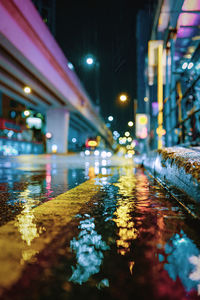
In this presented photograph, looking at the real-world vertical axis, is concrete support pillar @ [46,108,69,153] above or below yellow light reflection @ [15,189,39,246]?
above

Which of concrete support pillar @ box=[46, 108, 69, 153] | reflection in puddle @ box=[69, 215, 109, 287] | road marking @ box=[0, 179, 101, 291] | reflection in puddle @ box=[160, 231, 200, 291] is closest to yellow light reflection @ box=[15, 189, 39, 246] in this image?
road marking @ box=[0, 179, 101, 291]

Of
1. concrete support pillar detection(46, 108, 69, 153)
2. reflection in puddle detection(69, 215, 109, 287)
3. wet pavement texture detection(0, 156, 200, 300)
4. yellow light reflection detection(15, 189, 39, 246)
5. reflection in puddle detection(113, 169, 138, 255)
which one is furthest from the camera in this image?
concrete support pillar detection(46, 108, 69, 153)

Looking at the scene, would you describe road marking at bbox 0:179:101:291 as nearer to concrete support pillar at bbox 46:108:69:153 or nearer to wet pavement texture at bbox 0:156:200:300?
wet pavement texture at bbox 0:156:200:300

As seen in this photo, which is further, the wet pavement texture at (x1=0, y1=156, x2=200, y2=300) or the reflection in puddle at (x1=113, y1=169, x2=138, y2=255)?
the reflection in puddle at (x1=113, y1=169, x2=138, y2=255)

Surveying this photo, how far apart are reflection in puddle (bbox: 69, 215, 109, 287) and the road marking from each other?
167mm

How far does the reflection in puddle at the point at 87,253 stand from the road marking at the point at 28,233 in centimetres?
17

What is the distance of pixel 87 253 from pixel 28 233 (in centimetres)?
47

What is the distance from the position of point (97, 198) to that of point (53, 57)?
19.7 m

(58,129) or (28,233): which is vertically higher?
(58,129)

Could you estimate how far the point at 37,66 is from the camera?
1753 cm

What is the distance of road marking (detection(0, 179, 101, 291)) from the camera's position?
0.96 m

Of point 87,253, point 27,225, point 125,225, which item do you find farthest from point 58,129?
point 87,253

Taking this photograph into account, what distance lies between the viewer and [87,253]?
1.11 meters

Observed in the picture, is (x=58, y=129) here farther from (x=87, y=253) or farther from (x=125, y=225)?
(x=87, y=253)
